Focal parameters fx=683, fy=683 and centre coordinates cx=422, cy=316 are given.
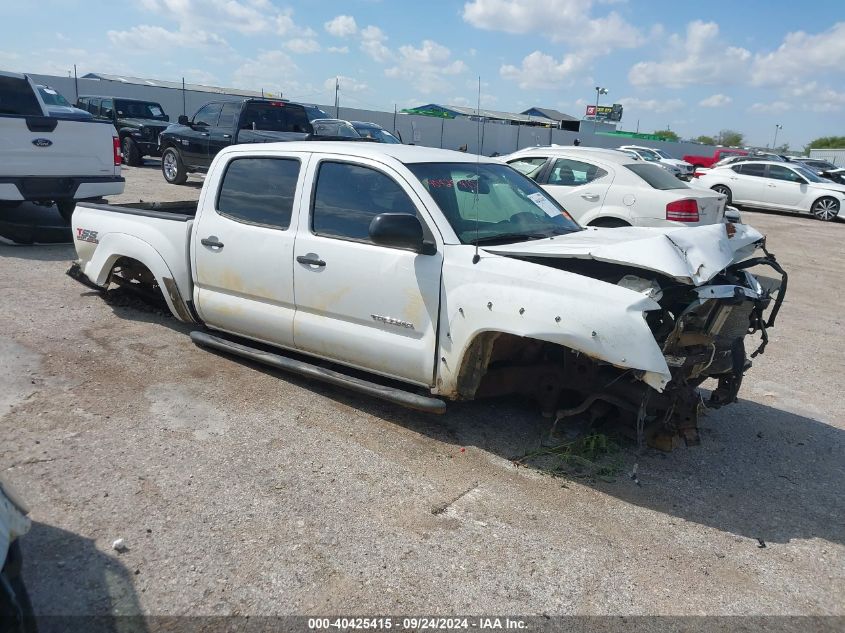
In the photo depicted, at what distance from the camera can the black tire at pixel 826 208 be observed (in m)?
20.4

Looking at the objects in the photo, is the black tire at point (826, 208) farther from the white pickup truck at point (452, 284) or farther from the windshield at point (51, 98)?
the windshield at point (51, 98)

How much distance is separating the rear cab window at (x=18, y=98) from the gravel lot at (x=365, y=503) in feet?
16.8

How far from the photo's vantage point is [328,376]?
4590 millimetres

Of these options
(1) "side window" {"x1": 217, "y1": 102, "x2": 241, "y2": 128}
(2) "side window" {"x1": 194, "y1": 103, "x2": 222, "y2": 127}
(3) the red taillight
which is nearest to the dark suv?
(2) "side window" {"x1": 194, "y1": 103, "x2": 222, "y2": 127}

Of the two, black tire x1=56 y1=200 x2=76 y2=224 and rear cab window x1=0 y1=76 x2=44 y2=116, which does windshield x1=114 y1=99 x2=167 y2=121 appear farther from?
rear cab window x1=0 y1=76 x2=44 y2=116

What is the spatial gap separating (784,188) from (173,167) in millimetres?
17788

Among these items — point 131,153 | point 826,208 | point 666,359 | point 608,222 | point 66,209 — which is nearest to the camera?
point 666,359

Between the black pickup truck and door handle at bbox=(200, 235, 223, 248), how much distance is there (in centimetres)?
953

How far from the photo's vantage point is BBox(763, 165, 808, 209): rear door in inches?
826

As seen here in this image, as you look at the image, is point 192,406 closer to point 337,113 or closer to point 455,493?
point 455,493

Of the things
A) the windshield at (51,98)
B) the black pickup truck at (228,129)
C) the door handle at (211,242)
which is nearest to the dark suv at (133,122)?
the windshield at (51,98)

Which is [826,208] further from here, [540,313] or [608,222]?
[540,313]

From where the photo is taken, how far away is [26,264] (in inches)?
321

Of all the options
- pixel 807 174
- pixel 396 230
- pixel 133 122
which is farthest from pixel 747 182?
pixel 396 230
